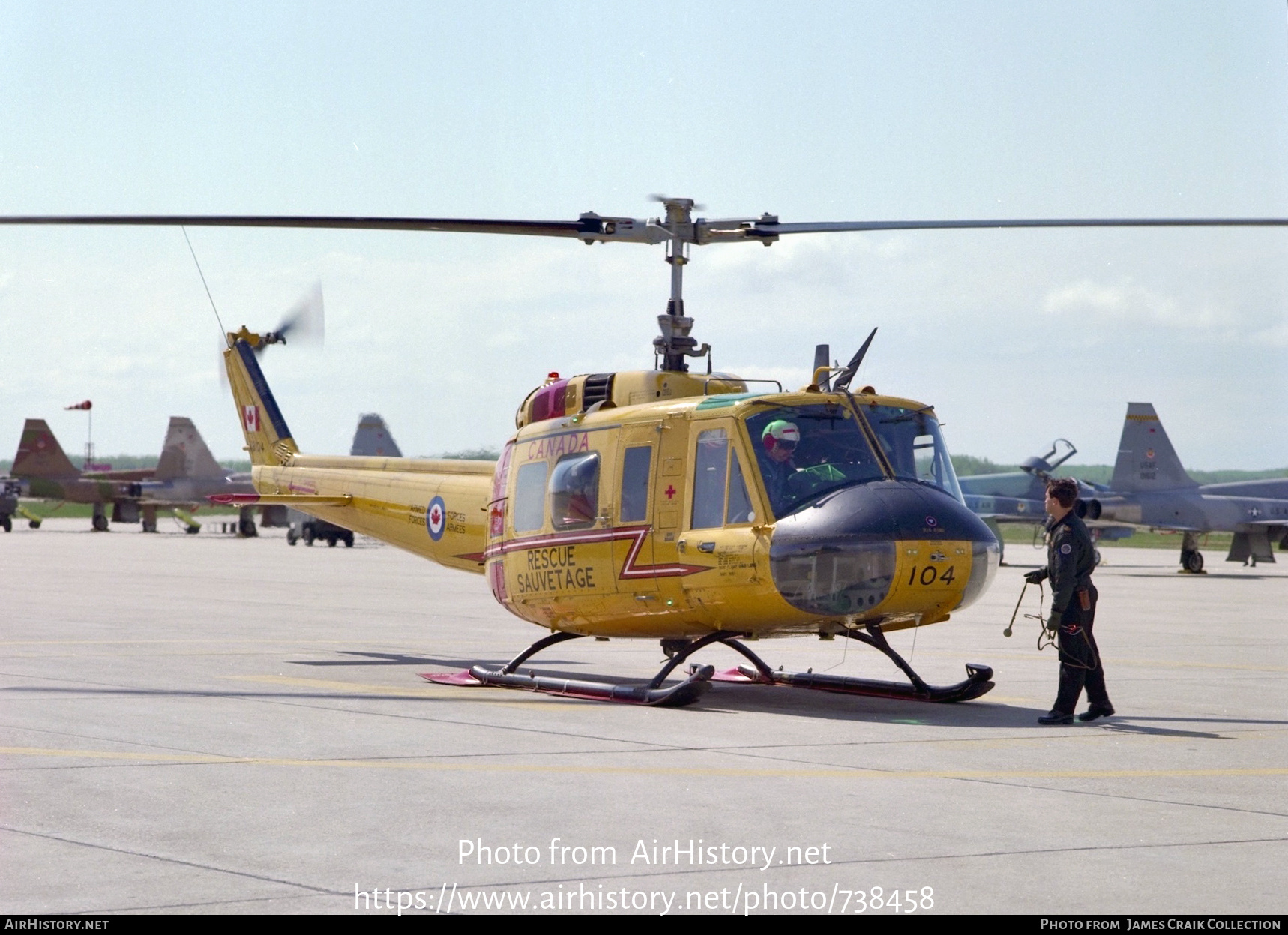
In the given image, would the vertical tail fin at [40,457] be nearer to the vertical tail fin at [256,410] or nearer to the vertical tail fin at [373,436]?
the vertical tail fin at [373,436]

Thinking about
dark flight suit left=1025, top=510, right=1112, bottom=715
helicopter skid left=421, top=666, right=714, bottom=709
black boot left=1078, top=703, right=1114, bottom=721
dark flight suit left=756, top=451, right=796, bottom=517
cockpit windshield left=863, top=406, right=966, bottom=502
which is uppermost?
cockpit windshield left=863, top=406, right=966, bottom=502

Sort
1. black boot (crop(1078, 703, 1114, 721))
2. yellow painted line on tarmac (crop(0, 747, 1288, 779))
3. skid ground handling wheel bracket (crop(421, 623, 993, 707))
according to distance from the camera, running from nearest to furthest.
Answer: yellow painted line on tarmac (crop(0, 747, 1288, 779)) < black boot (crop(1078, 703, 1114, 721)) < skid ground handling wheel bracket (crop(421, 623, 993, 707))

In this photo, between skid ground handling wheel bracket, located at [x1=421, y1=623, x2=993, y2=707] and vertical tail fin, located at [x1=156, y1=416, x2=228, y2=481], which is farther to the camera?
vertical tail fin, located at [x1=156, y1=416, x2=228, y2=481]

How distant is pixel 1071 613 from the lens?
10570 millimetres

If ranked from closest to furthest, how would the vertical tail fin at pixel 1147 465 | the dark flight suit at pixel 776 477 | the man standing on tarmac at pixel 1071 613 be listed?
the man standing on tarmac at pixel 1071 613 → the dark flight suit at pixel 776 477 → the vertical tail fin at pixel 1147 465

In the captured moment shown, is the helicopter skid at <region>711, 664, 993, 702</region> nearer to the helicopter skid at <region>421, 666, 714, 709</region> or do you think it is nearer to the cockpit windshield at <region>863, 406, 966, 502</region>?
the helicopter skid at <region>421, 666, 714, 709</region>

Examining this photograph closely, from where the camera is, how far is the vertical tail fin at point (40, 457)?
229ft

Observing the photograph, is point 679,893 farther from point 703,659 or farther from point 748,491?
point 703,659

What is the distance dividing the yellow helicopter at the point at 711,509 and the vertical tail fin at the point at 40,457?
6183 cm

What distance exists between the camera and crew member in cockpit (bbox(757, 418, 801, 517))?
10.9 meters

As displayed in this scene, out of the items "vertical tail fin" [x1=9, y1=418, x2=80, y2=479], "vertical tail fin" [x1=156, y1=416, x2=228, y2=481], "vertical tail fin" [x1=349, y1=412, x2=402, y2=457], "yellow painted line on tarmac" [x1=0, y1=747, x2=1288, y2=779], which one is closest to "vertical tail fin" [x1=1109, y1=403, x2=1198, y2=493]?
"vertical tail fin" [x1=349, y1=412, x2=402, y2=457]

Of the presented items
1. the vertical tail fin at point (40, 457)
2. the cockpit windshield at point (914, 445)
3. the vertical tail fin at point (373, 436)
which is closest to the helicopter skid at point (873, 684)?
the cockpit windshield at point (914, 445)

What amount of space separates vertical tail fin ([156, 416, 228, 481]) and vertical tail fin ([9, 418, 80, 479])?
704cm

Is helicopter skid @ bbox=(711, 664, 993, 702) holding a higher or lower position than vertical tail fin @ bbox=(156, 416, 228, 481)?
lower
